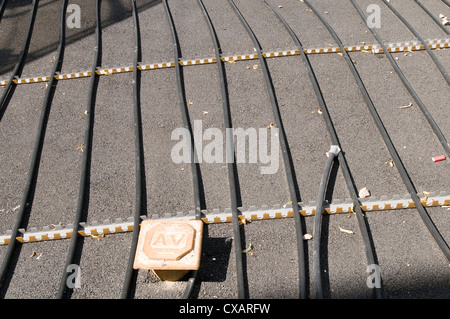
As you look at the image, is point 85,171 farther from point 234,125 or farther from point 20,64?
point 20,64

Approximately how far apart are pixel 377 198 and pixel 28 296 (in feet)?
14.9

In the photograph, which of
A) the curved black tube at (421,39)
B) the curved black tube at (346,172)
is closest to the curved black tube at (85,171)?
the curved black tube at (346,172)

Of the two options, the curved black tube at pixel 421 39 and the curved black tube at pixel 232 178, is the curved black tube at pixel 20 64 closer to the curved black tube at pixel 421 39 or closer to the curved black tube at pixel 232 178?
the curved black tube at pixel 232 178

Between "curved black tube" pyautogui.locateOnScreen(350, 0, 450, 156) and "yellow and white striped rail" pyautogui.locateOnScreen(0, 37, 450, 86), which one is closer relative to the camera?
"curved black tube" pyautogui.locateOnScreen(350, 0, 450, 156)

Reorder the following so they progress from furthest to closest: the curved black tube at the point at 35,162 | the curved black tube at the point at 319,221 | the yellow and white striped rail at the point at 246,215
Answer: the yellow and white striped rail at the point at 246,215
the curved black tube at the point at 35,162
the curved black tube at the point at 319,221

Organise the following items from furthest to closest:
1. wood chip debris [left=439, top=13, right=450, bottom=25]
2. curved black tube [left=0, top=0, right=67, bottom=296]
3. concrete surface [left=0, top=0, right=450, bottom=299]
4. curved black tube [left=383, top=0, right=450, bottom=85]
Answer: wood chip debris [left=439, top=13, right=450, bottom=25], curved black tube [left=383, top=0, right=450, bottom=85], curved black tube [left=0, top=0, right=67, bottom=296], concrete surface [left=0, top=0, right=450, bottom=299]

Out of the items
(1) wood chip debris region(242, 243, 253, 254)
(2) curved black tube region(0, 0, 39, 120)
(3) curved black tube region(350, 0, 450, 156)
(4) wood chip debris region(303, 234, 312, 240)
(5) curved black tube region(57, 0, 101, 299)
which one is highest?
(2) curved black tube region(0, 0, 39, 120)

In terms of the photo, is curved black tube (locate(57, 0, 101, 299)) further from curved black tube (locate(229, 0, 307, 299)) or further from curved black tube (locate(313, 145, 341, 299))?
curved black tube (locate(313, 145, 341, 299))

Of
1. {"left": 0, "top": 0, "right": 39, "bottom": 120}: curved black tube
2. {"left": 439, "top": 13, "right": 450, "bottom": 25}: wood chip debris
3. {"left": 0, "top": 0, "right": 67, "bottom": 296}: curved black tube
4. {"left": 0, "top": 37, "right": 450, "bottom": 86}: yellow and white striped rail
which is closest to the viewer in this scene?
{"left": 0, "top": 0, "right": 67, "bottom": 296}: curved black tube

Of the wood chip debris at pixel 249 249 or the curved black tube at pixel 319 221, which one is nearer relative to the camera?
the curved black tube at pixel 319 221

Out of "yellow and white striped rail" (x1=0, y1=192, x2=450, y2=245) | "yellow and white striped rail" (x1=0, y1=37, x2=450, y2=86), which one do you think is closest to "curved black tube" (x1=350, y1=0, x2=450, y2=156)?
"yellow and white striped rail" (x1=0, y1=37, x2=450, y2=86)

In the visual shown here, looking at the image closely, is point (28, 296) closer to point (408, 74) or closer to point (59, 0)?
point (408, 74)

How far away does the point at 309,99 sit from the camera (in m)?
7.26
